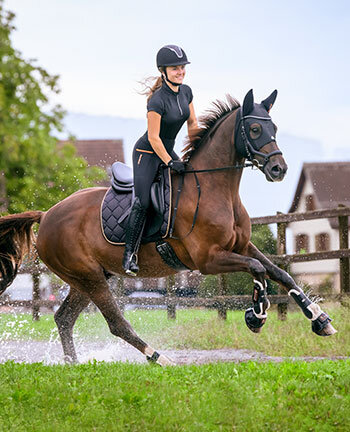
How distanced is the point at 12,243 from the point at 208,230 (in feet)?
10.3

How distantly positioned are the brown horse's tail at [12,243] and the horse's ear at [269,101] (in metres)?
3.37

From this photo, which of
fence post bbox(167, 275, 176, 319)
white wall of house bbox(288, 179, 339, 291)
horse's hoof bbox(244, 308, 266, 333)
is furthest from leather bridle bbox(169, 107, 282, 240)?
white wall of house bbox(288, 179, 339, 291)

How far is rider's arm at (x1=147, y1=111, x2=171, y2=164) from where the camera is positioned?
23.1ft

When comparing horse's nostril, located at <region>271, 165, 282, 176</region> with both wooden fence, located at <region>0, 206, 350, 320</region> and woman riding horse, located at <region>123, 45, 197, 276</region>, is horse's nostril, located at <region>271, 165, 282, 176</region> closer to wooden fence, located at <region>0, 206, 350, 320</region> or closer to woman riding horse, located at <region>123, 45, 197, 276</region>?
woman riding horse, located at <region>123, 45, 197, 276</region>

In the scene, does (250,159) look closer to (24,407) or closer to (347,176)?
(24,407)

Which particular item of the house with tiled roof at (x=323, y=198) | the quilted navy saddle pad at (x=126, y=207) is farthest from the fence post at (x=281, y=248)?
the house with tiled roof at (x=323, y=198)

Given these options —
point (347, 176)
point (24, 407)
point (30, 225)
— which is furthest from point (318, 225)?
point (24, 407)

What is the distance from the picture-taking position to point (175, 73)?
7.17m

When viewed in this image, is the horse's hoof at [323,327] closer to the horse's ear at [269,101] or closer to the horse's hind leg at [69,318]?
the horse's ear at [269,101]

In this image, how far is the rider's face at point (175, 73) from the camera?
7.16 meters

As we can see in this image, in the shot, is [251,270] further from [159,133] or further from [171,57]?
[171,57]

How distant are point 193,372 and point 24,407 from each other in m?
1.69

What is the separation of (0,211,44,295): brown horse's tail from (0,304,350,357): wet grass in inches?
123

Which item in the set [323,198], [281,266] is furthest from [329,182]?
[281,266]
